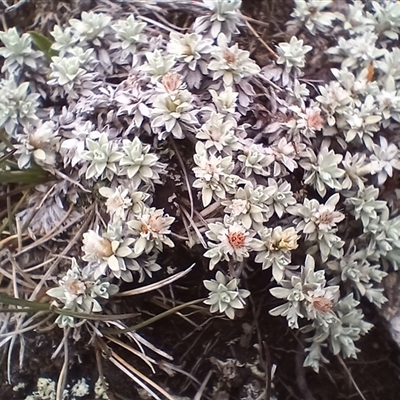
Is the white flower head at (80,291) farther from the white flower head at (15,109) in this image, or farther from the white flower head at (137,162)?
the white flower head at (15,109)

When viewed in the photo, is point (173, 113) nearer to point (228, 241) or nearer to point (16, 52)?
point (228, 241)

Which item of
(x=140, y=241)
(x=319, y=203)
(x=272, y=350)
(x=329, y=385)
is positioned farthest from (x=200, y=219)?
(x=329, y=385)

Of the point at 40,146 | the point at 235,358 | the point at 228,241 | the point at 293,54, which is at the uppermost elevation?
the point at 293,54

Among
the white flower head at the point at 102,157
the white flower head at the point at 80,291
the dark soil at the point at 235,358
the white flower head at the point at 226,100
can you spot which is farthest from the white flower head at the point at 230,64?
the white flower head at the point at 80,291

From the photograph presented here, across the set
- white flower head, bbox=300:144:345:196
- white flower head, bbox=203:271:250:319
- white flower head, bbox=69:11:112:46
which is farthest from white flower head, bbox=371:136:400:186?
white flower head, bbox=69:11:112:46

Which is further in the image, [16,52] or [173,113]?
[16,52]

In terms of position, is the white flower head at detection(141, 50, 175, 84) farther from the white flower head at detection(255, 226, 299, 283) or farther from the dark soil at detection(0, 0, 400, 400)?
the white flower head at detection(255, 226, 299, 283)

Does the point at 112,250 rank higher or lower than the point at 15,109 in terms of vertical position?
lower

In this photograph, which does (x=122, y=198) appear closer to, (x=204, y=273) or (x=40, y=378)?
(x=204, y=273)

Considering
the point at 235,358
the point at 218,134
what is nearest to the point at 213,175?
the point at 218,134

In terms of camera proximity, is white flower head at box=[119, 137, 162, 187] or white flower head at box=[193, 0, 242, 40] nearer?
white flower head at box=[119, 137, 162, 187]

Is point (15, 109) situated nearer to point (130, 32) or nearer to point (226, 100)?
point (130, 32)
